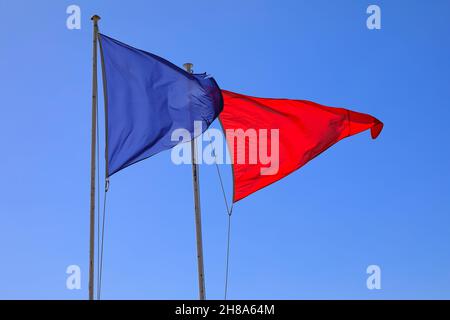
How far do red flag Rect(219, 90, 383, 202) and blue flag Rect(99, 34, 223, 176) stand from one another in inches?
143

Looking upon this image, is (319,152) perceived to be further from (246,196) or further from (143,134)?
(143,134)

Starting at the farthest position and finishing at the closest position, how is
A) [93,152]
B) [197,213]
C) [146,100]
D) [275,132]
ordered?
[275,132], [197,213], [146,100], [93,152]

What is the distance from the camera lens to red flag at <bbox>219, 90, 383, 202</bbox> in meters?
33.7

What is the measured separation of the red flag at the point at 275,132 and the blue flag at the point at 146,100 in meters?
3.63

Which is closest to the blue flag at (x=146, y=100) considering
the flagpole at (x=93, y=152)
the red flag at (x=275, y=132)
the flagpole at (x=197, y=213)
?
the flagpole at (x=93, y=152)

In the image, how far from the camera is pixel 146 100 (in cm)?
3009

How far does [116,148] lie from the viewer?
2839 cm

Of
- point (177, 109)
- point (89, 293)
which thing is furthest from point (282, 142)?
point (89, 293)

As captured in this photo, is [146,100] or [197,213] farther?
[197,213]

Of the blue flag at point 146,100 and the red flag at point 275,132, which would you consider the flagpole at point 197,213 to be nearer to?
the red flag at point 275,132

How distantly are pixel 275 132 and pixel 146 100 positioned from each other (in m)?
7.10

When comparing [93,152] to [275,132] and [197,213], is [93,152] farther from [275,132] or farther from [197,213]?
[275,132]

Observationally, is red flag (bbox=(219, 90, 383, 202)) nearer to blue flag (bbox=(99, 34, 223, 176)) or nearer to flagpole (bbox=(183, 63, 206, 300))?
flagpole (bbox=(183, 63, 206, 300))

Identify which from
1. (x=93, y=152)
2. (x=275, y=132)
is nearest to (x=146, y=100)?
(x=93, y=152)
